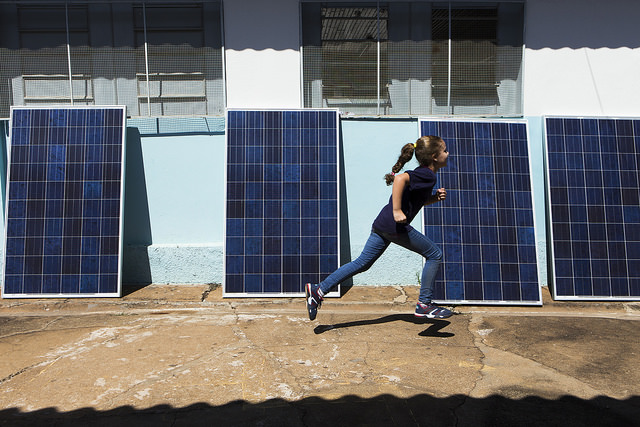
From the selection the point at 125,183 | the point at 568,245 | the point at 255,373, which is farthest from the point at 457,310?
the point at 125,183

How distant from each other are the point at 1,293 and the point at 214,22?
12.6 feet

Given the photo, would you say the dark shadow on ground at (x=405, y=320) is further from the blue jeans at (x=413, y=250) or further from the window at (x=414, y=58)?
the window at (x=414, y=58)

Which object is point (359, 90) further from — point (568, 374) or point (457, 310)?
point (568, 374)

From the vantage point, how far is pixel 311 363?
14.0ft

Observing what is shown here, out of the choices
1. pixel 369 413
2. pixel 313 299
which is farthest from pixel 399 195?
pixel 369 413

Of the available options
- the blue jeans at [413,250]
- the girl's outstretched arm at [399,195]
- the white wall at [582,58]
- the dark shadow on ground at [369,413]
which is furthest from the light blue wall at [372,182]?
the dark shadow on ground at [369,413]

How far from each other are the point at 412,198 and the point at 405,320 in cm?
136

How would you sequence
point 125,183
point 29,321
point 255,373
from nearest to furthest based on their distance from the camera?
point 255,373 → point 29,321 → point 125,183

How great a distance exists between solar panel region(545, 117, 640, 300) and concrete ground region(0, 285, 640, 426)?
0.28 metres

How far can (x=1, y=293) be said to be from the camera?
6457mm

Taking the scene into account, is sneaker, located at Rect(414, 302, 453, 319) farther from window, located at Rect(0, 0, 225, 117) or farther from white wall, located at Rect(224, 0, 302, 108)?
window, located at Rect(0, 0, 225, 117)

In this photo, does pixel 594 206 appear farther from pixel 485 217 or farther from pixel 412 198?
pixel 412 198

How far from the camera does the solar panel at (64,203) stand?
20.7ft

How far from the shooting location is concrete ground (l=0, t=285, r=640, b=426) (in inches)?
135
